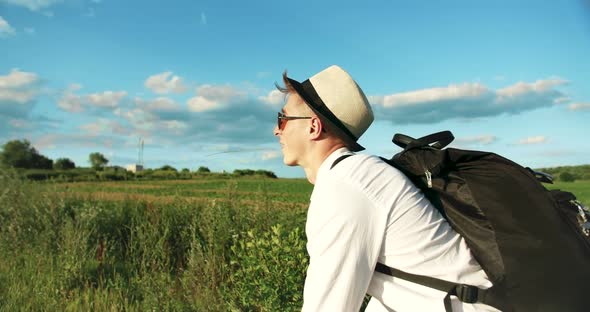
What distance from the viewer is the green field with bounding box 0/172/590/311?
4105 mm

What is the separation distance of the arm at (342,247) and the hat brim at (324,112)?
386mm

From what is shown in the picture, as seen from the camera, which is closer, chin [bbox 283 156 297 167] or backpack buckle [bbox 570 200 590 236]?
backpack buckle [bbox 570 200 590 236]

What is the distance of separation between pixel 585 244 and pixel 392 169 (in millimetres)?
778

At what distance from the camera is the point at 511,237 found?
1755 millimetres

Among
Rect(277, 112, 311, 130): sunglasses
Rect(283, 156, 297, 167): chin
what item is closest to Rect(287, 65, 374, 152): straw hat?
Rect(277, 112, 311, 130): sunglasses

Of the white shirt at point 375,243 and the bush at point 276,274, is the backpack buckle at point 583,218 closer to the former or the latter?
the white shirt at point 375,243

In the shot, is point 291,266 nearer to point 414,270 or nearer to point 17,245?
point 414,270

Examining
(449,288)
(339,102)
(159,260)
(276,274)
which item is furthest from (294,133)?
(159,260)

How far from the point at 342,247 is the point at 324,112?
0.64m

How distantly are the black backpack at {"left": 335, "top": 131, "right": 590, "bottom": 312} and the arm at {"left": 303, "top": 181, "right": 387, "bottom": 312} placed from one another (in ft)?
0.64

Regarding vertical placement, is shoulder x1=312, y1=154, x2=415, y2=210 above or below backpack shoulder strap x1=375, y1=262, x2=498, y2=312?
above

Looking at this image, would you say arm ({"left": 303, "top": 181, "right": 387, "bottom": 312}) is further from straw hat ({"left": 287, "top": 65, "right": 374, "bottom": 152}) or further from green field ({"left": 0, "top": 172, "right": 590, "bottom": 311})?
green field ({"left": 0, "top": 172, "right": 590, "bottom": 311})

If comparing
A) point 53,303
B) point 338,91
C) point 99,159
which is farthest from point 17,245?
point 99,159

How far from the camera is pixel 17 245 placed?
7805mm
